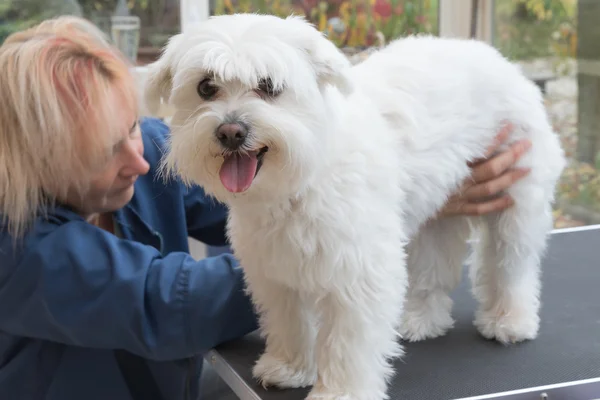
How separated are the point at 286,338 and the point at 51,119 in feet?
1.80

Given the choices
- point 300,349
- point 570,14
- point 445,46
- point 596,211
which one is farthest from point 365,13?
point 300,349

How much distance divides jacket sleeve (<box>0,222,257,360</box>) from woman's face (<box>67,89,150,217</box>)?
0.11 metres

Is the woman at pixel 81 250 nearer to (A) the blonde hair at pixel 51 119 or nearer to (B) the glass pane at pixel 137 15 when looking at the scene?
(A) the blonde hair at pixel 51 119

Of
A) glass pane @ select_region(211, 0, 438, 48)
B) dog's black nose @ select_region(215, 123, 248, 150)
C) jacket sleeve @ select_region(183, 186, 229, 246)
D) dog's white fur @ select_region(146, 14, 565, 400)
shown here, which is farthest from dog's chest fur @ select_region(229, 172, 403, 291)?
glass pane @ select_region(211, 0, 438, 48)

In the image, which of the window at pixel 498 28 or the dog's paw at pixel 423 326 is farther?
the window at pixel 498 28

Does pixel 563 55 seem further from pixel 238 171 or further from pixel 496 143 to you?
pixel 238 171

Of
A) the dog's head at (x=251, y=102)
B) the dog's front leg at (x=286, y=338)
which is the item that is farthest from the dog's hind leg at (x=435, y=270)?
the dog's head at (x=251, y=102)

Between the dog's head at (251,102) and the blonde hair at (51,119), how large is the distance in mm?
206

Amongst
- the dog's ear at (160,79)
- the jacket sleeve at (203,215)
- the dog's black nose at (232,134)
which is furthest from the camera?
the jacket sleeve at (203,215)

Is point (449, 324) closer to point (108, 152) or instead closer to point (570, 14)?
point (108, 152)

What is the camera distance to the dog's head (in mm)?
1109

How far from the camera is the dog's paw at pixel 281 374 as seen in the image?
1332 mm

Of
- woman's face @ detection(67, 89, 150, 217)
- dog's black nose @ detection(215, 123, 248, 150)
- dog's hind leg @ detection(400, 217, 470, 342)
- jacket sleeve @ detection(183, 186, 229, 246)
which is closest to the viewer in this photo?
dog's black nose @ detection(215, 123, 248, 150)

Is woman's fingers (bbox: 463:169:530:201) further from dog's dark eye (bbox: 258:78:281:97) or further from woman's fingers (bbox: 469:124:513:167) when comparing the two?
dog's dark eye (bbox: 258:78:281:97)
